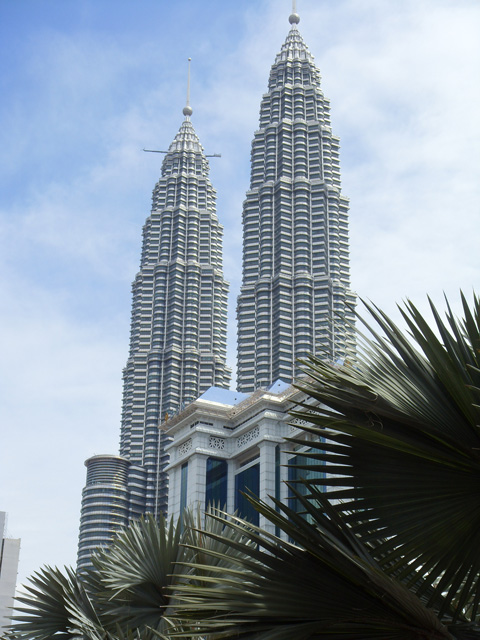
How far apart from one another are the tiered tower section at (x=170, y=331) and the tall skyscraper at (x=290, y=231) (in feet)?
62.0

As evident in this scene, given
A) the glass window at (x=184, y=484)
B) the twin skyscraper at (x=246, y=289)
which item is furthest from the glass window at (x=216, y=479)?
the twin skyscraper at (x=246, y=289)

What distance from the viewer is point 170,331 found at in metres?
188

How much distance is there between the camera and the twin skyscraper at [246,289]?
6575 inches

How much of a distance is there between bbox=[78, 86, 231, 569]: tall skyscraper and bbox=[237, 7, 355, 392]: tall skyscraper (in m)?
19.0

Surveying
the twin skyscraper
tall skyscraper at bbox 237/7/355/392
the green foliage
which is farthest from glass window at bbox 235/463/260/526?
the green foliage

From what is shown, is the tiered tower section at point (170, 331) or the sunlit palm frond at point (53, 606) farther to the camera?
the tiered tower section at point (170, 331)

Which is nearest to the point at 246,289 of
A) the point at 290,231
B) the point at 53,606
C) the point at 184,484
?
the point at 290,231

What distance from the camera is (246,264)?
176 meters

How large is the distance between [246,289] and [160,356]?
25.7m

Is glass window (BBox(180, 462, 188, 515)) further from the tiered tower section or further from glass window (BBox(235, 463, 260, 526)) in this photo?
the tiered tower section

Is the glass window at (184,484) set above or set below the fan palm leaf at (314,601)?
above

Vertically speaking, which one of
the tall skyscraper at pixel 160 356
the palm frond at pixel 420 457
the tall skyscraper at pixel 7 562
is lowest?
the palm frond at pixel 420 457

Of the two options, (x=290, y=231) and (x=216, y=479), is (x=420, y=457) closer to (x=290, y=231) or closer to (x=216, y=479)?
(x=216, y=479)

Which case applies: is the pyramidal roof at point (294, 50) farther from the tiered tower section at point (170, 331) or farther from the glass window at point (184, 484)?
the glass window at point (184, 484)
